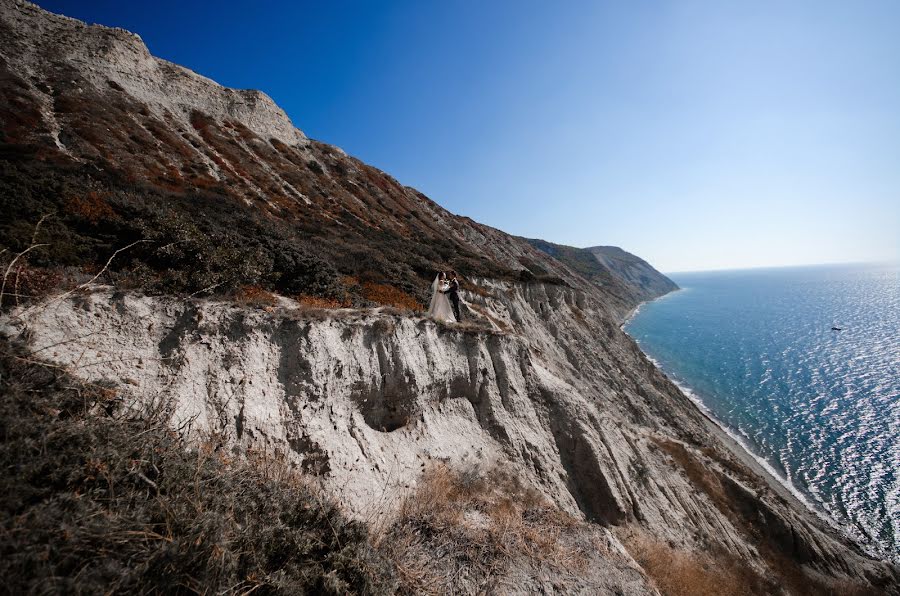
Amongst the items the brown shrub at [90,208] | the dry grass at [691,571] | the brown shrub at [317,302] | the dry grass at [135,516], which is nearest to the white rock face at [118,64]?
the brown shrub at [90,208]

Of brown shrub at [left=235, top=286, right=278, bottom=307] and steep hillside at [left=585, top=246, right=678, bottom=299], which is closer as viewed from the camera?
brown shrub at [left=235, top=286, right=278, bottom=307]

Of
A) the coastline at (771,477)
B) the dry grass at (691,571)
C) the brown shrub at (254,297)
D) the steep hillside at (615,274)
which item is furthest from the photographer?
the steep hillside at (615,274)

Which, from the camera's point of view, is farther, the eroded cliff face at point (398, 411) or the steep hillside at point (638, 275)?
the steep hillside at point (638, 275)

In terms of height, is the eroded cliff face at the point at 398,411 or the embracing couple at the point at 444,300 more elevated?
the embracing couple at the point at 444,300

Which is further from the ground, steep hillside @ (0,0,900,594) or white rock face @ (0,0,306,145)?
white rock face @ (0,0,306,145)

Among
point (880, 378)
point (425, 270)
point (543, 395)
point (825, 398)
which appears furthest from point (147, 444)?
point (880, 378)

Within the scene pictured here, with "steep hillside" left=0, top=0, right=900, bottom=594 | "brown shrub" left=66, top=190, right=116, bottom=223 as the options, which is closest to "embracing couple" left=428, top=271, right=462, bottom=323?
"steep hillside" left=0, top=0, right=900, bottom=594

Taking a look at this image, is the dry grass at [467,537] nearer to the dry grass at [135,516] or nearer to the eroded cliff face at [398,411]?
the eroded cliff face at [398,411]

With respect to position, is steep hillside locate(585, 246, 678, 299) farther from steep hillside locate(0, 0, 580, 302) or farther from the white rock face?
the white rock face
